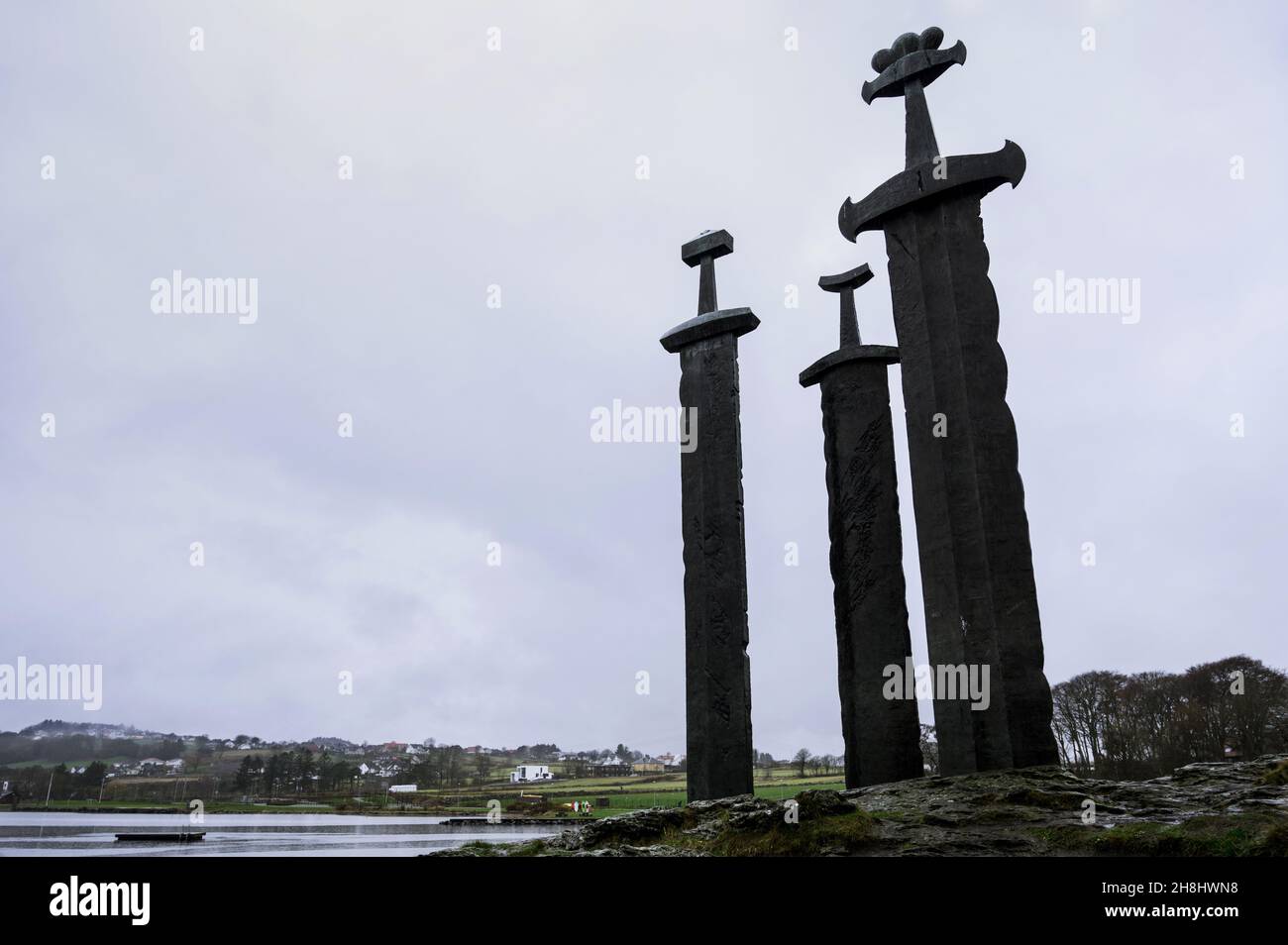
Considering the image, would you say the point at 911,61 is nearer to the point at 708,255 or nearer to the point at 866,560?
the point at 708,255

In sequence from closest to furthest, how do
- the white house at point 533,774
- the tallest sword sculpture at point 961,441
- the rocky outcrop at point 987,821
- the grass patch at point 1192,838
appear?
the grass patch at point 1192,838 < the rocky outcrop at point 987,821 < the tallest sword sculpture at point 961,441 < the white house at point 533,774

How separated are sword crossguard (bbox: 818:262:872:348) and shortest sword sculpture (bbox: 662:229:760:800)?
206cm

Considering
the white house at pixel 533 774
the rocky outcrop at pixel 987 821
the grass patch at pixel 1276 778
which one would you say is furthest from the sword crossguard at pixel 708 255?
the white house at pixel 533 774

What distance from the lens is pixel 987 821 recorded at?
7023 millimetres

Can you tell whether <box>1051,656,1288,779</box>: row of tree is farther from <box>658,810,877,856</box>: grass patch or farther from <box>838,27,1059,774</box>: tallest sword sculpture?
<box>658,810,877,856</box>: grass patch

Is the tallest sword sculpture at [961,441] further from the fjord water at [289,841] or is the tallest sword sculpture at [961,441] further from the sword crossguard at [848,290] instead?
the fjord water at [289,841]

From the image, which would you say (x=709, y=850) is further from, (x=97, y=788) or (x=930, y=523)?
(x=97, y=788)

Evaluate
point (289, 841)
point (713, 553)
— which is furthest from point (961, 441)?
point (289, 841)

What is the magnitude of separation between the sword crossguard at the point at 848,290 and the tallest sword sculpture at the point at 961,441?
1975 millimetres

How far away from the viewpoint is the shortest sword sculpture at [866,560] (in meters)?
11.8

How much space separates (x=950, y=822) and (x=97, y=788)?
285 ft

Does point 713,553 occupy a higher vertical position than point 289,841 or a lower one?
higher

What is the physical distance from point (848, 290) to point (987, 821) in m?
9.24

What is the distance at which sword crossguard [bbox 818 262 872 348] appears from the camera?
13.9m
